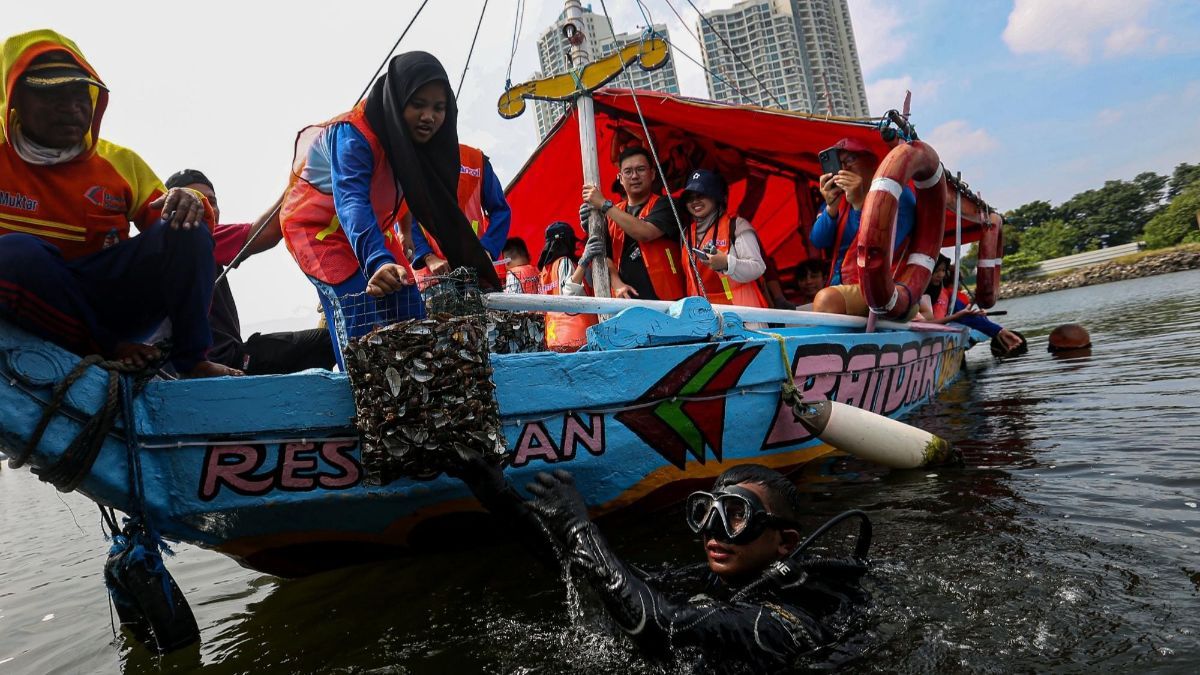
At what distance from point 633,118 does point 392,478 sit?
4.18 meters

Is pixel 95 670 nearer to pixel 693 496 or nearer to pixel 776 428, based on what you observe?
pixel 693 496

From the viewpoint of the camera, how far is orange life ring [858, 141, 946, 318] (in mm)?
4199

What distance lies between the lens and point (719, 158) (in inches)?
238

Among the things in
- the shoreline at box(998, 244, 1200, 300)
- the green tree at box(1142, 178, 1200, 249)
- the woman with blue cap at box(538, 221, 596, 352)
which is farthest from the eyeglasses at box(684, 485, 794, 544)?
the green tree at box(1142, 178, 1200, 249)

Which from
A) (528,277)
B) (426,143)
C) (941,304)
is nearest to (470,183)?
(426,143)

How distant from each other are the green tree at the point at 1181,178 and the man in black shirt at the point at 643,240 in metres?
66.2

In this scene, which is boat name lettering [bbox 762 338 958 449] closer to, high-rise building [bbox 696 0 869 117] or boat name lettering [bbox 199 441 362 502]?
boat name lettering [bbox 199 441 362 502]

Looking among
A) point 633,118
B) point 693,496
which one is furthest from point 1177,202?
point 693,496

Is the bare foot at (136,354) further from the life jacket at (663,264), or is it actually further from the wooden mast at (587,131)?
the life jacket at (663,264)

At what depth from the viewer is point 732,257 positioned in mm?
4402

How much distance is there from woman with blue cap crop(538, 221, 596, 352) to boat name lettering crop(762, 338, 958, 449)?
170 centimetres

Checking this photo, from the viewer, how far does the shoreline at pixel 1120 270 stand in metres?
35.0

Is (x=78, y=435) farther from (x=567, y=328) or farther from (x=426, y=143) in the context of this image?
(x=567, y=328)

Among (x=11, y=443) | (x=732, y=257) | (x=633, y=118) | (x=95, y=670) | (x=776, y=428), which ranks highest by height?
(x=633, y=118)
